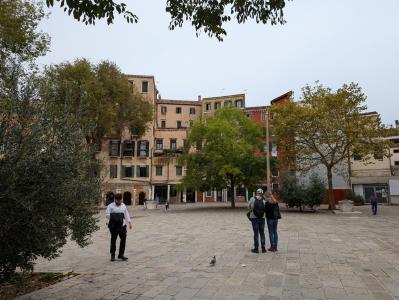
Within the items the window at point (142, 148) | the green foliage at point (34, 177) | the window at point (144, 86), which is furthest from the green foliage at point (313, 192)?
the window at point (144, 86)

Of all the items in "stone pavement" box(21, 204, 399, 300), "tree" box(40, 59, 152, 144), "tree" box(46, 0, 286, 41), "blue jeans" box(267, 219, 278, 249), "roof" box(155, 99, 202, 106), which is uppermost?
"roof" box(155, 99, 202, 106)

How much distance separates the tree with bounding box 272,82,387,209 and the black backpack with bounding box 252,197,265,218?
1989 cm

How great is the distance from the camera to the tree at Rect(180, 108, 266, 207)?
104 ft

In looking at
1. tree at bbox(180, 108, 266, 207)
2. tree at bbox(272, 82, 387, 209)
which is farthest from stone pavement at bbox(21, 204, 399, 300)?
tree at bbox(180, 108, 266, 207)

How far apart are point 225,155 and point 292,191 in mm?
6734

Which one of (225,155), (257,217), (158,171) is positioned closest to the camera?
(257,217)

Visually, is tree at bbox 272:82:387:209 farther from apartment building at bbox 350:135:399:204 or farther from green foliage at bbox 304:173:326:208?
apartment building at bbox 350:135:399:204

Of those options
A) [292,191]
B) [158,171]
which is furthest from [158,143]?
[292,191]

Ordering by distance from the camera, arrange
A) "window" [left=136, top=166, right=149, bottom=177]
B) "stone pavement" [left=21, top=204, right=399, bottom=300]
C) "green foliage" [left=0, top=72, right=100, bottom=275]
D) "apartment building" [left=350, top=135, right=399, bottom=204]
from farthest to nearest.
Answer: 1. "window" [left=136, top=166, right=149, bottom=177]
2. "apartment building" [left=350, top=135, right=399, bottom=204]
3. "stone pavement" [left=21, top=204, right=399, bottom=300]
4. "green foliage" [left=0, top=72, right=100, bottom=275]

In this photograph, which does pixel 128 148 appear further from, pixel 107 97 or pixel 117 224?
pixel 117 224

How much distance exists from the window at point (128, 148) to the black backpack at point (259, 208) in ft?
141

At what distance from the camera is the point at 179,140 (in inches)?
2162

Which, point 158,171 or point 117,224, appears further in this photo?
point 158,171

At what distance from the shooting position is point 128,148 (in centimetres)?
5153
